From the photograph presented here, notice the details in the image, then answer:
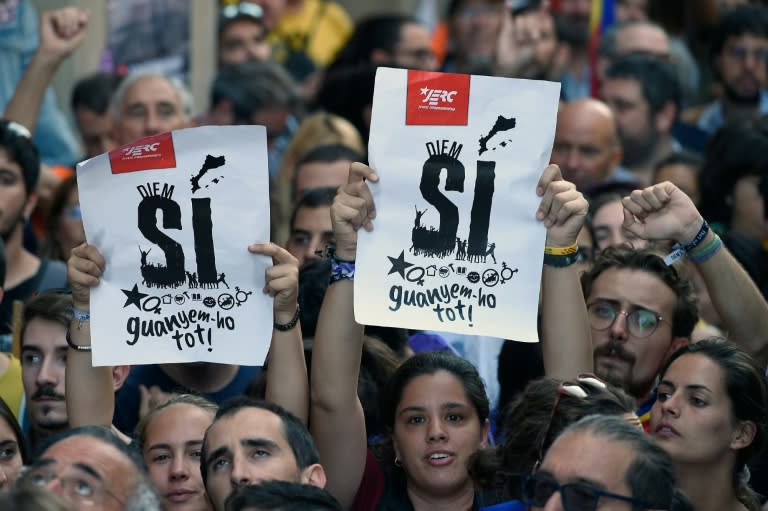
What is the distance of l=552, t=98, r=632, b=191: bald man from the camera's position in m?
8.18

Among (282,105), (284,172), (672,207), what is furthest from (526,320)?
(282,105)

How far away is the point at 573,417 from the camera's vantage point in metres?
4.69

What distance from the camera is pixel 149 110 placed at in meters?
8.55

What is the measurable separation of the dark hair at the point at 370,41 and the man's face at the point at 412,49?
0.03 metres

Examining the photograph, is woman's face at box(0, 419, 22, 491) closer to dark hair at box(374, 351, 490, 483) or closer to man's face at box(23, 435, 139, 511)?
man's face at box(23, 435, 139, 511)

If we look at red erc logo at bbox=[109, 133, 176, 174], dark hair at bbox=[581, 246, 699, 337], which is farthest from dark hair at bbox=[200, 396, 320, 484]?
dark hair at bbox=[581, 246, 699, 337]

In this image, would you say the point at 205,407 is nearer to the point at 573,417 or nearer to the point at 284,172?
the point at 573,417

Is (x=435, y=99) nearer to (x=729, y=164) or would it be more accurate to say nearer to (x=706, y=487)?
(x=706, y=487)

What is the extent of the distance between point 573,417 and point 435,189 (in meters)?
0.87

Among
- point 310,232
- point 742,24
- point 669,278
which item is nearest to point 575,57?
point 742,24

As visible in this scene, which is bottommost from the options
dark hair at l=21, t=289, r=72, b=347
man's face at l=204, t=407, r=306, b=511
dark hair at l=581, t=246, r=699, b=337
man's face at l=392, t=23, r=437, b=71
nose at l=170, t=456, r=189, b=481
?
nose at l=170, t=456, r=189, b=481

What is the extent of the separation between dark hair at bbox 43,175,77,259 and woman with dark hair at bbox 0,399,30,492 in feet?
8.41

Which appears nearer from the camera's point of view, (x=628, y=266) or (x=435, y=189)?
(x=435, y=189)

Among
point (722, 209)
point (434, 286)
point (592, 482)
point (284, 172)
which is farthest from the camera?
point (284, 172)
